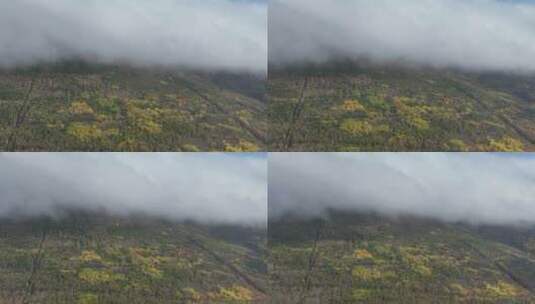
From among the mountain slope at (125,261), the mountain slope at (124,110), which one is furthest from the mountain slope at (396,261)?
the mountain slope at (124,110)

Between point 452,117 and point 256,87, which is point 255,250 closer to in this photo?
point 256,87

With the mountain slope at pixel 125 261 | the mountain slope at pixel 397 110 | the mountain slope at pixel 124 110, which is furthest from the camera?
the mountain slope at pixel 125 261

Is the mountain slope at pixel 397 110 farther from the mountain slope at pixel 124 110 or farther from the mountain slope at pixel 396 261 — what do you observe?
the mountain slope at pixel 396 261

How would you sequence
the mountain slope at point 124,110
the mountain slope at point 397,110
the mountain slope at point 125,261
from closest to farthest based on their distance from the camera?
the mountain slope at point 397,110, the mountain slope at point 124,110, the mountain slope at point 125,261

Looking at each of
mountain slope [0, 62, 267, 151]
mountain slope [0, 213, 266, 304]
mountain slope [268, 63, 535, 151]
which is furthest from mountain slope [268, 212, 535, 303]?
mountain slope [0, 62, 267, 151]

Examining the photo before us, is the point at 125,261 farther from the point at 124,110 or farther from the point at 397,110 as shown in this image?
the point at 397,110

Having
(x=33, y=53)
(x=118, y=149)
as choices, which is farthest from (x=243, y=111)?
(x=33, y=53)

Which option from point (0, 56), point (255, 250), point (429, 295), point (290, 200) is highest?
point (0, 56)
